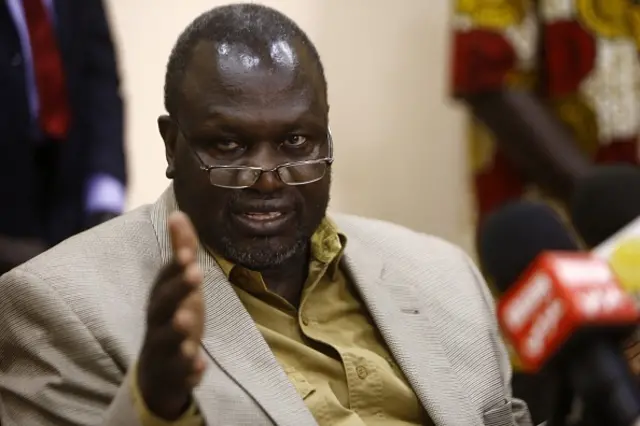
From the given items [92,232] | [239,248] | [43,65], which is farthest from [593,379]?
[43,65]

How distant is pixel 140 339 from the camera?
1252mm

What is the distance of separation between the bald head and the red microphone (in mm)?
640

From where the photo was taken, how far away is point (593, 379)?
0.94 m

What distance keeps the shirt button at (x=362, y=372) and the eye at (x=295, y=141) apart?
0.33 metres

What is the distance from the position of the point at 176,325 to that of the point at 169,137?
589 millimetres

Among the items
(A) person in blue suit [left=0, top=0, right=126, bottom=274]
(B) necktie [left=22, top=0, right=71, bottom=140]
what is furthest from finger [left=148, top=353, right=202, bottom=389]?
(B) necktie [left=22, top=0, right=71, bottom=140]

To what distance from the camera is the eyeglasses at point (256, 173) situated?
1.50m

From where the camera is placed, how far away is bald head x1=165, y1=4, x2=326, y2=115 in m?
1.50

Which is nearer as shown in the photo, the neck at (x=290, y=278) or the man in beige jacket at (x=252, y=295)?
the man in beige jacket at (x=252, y=295)

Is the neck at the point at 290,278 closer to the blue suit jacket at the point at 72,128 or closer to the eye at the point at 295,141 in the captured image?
the eye at the point at 295,141

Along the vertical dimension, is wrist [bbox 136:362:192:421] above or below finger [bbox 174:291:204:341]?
below

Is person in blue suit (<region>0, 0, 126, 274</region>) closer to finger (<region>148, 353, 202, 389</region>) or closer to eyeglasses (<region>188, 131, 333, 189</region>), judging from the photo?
eyeglasses (<region>188, 131, 333, 189</region>)

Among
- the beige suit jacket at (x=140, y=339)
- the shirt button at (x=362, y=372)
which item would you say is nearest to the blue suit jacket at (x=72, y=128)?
the beige suit jacket at (x=140, y=339)

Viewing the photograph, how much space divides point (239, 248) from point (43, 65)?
0.91 meters
